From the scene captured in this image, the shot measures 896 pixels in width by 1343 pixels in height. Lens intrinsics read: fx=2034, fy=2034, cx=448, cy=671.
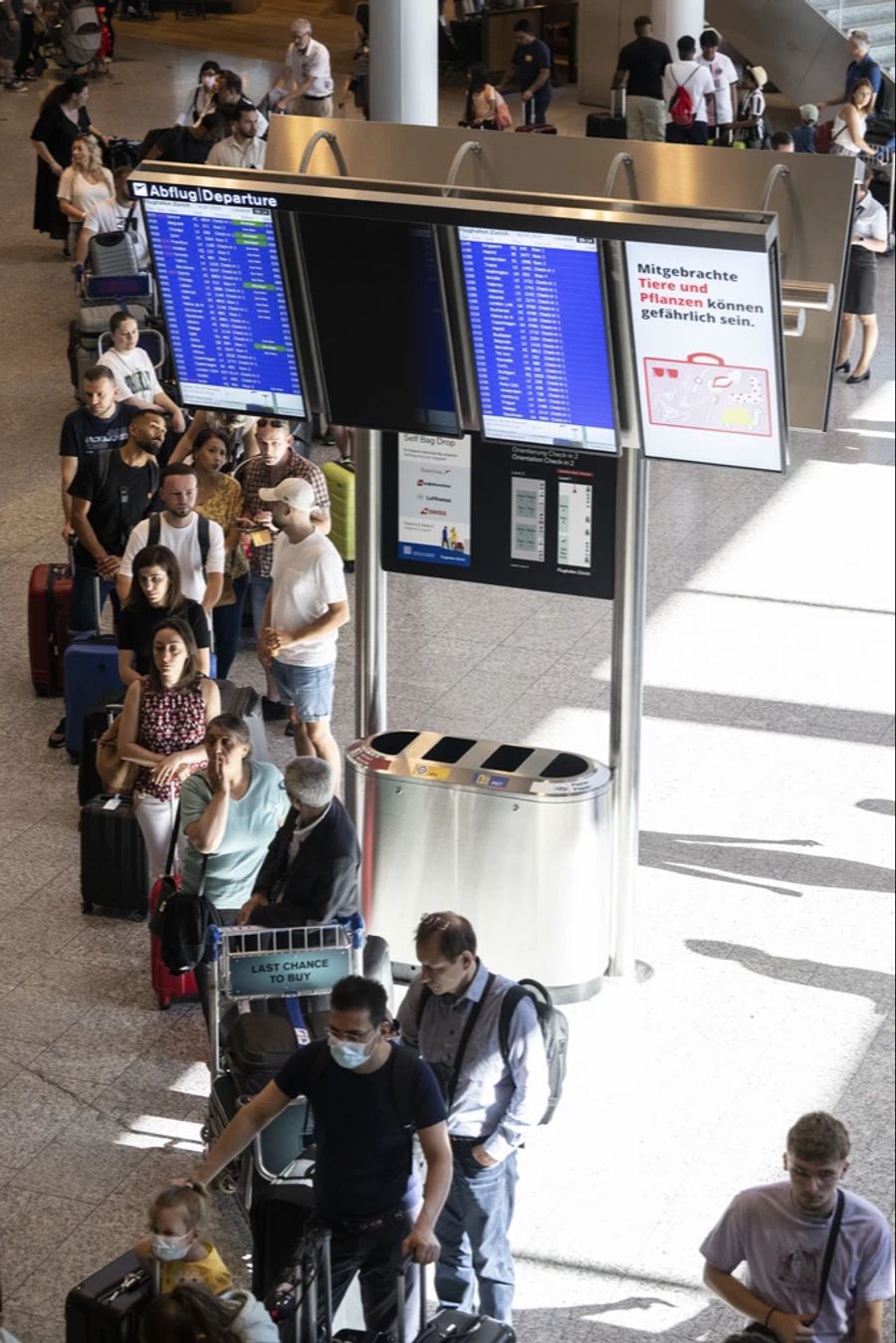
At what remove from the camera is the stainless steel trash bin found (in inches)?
304

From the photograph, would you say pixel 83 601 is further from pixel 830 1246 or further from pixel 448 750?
pixel 830 1246

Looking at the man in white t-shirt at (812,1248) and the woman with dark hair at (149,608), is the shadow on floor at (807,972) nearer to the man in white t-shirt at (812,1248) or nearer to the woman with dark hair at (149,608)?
the woman with dark hair at (149,608)

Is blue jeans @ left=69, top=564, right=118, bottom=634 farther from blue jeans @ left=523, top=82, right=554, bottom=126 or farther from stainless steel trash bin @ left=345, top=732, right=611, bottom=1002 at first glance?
blue jeans @ left=523, top=82, right=554, bottom=126

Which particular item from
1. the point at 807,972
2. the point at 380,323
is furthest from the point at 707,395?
the point at 807,972

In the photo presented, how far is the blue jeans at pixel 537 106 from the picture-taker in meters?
25.4

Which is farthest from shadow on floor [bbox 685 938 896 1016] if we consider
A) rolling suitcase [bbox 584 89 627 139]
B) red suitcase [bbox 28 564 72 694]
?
rolling suitcase [bbox 584 89 627 139]

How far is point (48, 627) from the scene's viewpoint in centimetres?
1061

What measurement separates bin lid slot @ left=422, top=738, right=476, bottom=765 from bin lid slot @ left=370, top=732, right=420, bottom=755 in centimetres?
12

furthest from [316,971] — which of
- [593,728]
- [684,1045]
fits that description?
[593,728]

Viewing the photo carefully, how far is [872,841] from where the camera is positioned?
905cm

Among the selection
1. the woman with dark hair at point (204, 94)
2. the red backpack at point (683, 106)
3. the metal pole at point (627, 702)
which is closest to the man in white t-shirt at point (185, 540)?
the metal pole at point (627, 702)

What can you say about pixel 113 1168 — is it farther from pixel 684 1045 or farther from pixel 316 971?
pixel 684 1045

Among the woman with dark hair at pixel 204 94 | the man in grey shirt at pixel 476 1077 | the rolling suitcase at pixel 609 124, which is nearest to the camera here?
the man in grey shirt at pixel 476 1077

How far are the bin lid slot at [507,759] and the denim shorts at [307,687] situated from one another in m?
1.24
